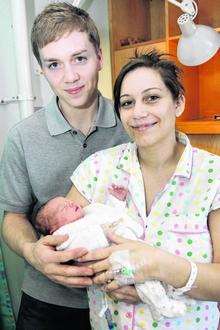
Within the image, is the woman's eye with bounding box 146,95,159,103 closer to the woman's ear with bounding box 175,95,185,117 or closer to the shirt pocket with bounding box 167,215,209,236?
the woman's ear with bounding box 175,95,185,117

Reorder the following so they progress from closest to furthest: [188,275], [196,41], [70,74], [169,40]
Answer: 1. [188,275]
2. [70,74]
3. [196,41]
4. [169,40]

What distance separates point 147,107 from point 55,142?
1.41 feet

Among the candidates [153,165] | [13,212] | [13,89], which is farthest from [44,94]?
[153,165]

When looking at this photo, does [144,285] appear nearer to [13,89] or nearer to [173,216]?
[173,216]

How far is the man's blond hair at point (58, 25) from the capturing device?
127 cm

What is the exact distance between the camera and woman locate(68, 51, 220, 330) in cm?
96

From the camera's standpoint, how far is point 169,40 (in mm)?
2344

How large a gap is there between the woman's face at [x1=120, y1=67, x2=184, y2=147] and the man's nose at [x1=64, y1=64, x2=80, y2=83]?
0.68ft

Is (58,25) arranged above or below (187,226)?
above

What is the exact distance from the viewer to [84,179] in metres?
1.24

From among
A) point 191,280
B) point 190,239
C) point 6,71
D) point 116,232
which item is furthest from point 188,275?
point 6,71

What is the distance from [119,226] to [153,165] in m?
0.24

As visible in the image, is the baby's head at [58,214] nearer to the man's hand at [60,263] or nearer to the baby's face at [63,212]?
the baby's face at [63,212]

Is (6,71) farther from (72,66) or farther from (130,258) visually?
(130,258)
